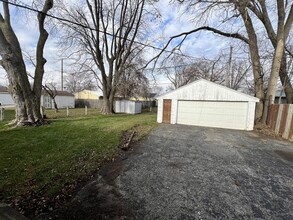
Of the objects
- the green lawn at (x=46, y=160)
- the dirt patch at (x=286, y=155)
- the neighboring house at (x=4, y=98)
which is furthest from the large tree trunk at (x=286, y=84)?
the neighboring house at (x=4, y=98)

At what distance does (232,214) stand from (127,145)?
12.8 ft

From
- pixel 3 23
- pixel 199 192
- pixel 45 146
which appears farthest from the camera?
pixel 3 23

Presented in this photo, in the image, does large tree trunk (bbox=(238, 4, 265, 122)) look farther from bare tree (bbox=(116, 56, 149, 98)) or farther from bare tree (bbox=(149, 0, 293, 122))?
bare tree (bbox=(116, 56, 149, 98))

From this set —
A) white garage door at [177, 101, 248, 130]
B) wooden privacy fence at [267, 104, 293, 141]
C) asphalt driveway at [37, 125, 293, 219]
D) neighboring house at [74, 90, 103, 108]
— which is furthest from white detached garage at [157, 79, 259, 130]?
neighboring house at [74, 90, 103, 108]

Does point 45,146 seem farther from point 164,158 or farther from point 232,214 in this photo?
point 232,214

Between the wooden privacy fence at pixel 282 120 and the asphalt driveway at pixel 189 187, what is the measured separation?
7.97 feet

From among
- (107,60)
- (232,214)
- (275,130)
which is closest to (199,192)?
(232,214)

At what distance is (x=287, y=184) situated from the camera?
11.6 feet

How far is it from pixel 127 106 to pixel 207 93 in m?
11.0

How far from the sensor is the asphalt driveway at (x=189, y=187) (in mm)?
2574

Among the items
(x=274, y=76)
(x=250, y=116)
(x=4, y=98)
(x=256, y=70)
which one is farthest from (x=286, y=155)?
(x=4, y=98)

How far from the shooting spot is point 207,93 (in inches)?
407

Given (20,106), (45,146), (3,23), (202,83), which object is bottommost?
(45,146)

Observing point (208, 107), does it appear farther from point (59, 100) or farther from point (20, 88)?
point (59, 100)
